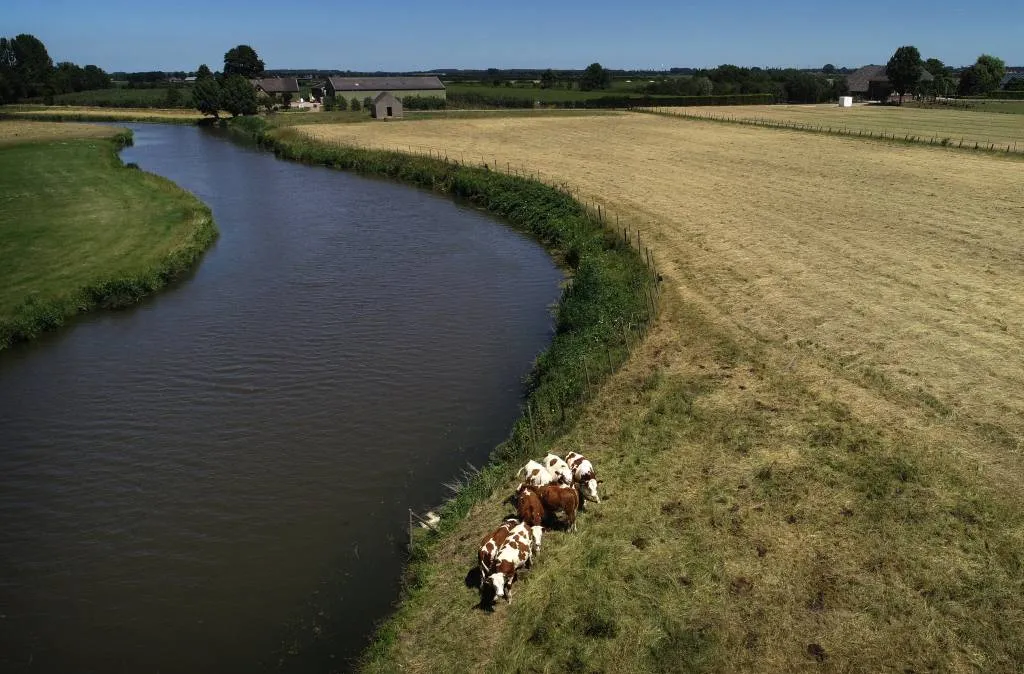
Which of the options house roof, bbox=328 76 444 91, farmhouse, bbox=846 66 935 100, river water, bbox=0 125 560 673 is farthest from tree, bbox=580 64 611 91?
river water, bbox=0 125 560 673

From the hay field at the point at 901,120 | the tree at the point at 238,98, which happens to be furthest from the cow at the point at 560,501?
the tree at the point at 238,98

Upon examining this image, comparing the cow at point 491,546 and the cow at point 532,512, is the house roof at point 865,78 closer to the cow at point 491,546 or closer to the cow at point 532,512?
the cow at point 532,512

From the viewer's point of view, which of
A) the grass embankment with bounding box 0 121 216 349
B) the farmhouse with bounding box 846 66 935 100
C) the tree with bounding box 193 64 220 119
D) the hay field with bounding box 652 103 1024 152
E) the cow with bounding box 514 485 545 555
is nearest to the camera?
the cow with bounding box 514 485 545 555

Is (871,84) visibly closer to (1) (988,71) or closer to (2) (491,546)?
(1) (988,71)

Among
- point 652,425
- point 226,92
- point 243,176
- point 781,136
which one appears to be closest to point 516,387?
point 652,425

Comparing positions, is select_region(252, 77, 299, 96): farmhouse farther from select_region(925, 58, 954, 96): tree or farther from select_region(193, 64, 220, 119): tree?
select_region(925, 58, 954, 96): tree
